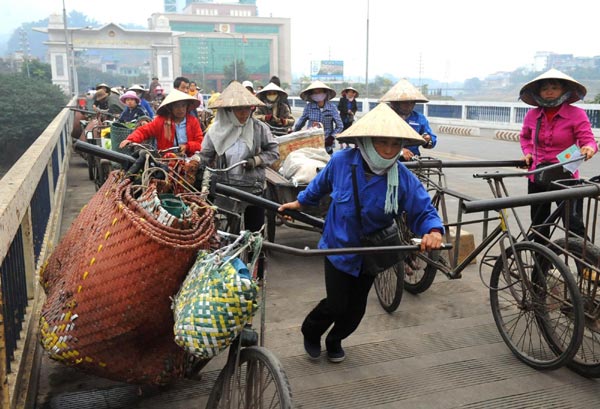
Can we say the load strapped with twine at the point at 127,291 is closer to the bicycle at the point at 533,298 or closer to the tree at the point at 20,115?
the bicycle at the point at 533,298

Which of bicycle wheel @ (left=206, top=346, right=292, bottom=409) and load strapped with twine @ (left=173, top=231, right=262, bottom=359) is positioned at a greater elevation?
load strapped with twine @ (left=173, top=231, right=262, bottom=359)

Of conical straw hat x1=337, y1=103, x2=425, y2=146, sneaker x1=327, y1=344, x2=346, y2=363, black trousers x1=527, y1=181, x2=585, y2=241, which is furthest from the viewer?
black trousers x1=527, y1=181, x2=585, y2=241

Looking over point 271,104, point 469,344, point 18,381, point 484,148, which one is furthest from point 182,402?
point 484,148

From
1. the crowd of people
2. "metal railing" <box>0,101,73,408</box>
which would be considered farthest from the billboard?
"metal railing" <box>0,101,73,408</box>

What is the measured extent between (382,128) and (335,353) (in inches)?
62.4

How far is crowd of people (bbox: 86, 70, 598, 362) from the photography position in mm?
3256

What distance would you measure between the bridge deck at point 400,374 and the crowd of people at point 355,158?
0.25m

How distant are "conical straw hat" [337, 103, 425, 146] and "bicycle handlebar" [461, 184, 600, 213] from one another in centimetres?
50

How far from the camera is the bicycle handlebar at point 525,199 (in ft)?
10.9

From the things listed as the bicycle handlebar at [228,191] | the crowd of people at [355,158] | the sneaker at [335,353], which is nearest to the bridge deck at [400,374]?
the sneaker at [335,353]

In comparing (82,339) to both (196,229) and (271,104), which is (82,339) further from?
(271,104)

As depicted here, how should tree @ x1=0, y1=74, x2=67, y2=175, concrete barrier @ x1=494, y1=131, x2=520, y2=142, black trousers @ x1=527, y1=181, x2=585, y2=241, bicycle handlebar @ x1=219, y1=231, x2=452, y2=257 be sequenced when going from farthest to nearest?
1. tree @ x1=0, y1=74, x2=67, y2=175
2. concrete barrier @ x1=494, y1=131, x2=520, y2=142
3. black trousers @ x1=527, y1=181, x2=585, y2=241
4. bicycle handlebar @ x1=219, y1=231, x2=452, y2=257

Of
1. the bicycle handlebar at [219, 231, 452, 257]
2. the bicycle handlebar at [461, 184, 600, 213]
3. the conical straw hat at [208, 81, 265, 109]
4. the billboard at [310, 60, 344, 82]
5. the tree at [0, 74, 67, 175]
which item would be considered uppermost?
the billboard at [310, 60, 344, 82]

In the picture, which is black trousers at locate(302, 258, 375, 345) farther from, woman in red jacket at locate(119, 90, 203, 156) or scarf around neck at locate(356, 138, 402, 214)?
woman in red jacket at locate(119, 90, 203, 156)
